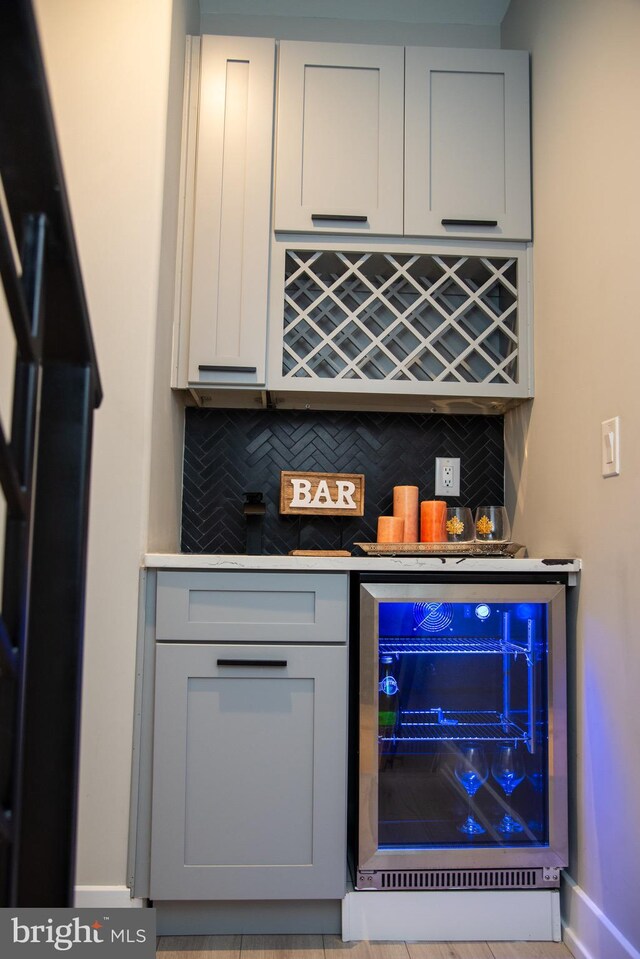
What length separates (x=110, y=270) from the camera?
193 cm

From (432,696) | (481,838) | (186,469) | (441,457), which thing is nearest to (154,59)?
(186,469)

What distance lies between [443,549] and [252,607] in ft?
2.30

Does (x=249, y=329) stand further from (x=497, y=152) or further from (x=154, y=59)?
(x=497, y=152)

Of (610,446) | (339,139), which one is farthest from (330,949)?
(339,139)

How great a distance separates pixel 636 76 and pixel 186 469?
180cm

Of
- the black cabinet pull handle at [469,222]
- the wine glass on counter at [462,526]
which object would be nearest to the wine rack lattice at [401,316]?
the black cabinet pull handle at [469,222]

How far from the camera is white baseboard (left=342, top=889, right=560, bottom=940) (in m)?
1.76

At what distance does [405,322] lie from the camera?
234 cm

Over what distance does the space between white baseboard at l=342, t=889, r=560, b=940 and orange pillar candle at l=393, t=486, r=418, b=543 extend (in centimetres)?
112

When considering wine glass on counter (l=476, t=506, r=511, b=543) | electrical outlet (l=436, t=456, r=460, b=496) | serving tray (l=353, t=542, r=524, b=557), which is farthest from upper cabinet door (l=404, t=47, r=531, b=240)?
serving tray (l=353, t=542, r=524, b=557)

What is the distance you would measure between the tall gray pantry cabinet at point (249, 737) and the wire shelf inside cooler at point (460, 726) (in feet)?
0.69

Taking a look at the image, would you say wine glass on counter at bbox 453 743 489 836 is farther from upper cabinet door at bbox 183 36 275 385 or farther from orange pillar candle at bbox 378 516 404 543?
upper cabinet door at bbox 183 36 275 385

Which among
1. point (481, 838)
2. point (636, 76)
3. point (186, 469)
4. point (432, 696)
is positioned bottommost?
point (481, 838)

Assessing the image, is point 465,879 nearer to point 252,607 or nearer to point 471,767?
point 471,767
